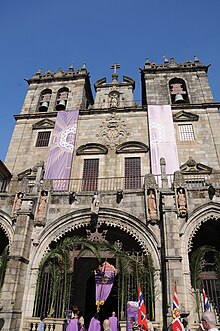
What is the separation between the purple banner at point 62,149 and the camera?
655 inches

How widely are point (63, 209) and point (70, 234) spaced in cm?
131

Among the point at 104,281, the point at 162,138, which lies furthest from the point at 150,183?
the point at 162,138

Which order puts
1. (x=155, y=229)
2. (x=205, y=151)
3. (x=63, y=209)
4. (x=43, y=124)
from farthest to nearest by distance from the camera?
(x=43, y=124)
(x=205, y=151)
(x=63, y=209)
(x=155, y=229)

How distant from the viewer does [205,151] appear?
17453 millimetres

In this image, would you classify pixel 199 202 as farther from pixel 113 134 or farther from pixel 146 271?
pixel 113 134

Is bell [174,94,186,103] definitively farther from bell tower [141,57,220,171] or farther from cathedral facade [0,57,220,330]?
cathedral facade [0,57,220,330]

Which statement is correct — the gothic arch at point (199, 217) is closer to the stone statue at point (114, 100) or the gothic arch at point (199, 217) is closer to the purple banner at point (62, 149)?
the purple banner at point (62, 149)

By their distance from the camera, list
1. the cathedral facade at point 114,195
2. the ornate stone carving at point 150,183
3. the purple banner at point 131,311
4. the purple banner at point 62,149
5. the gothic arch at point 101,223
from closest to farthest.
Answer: the purple banner at point 131,311
the cathedral facade at point 114,195
the gothic arch at point 101,223
the ornate stone carving at point 150,183
the purple banner at point 62,149

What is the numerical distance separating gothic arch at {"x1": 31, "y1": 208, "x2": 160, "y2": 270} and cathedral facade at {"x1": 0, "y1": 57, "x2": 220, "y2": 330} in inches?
1.8

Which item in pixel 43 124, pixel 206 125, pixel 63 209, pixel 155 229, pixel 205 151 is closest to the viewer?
pixel 155 229

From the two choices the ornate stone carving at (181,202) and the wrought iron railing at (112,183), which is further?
the wrought iron railing at (112,183)

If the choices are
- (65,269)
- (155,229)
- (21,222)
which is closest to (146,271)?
(155,229)

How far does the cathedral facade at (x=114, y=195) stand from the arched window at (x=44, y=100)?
0.17 m

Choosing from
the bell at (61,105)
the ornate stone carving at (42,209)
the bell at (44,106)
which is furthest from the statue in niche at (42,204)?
the bell at (44,106)
